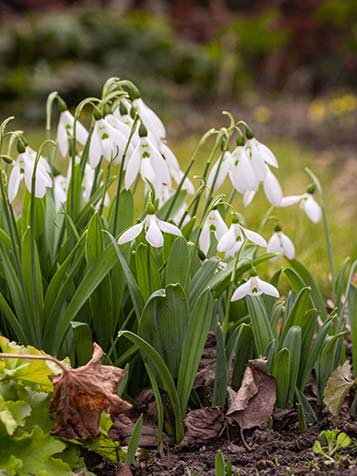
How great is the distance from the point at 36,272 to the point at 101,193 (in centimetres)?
32

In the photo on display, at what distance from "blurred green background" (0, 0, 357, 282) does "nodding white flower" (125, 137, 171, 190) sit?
139 inches

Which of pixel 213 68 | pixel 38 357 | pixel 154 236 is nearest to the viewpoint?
pixel 38 357

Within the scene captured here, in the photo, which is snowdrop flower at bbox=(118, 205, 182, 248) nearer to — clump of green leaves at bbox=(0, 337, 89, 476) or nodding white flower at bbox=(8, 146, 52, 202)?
nodding white flower at bbox=(8, 146, 52, 202)

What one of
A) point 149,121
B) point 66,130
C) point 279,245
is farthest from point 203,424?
point 66,130

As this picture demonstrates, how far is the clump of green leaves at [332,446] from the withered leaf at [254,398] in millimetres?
188

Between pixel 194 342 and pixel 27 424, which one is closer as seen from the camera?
pixel 27 424

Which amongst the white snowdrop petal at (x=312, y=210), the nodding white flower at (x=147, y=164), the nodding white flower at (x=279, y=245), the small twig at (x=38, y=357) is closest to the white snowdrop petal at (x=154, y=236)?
the nodding white flower at (x=147, y=164)

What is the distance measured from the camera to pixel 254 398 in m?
2.11

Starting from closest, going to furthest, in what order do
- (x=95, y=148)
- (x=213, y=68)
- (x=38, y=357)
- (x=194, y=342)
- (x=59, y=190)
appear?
1. (x=38, y=357)
2. (x=194, y=342)
3. (x=95, y=148)
4. (x=59, y=190)
5. (x=213, y=68)

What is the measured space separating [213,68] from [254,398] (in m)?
7.59

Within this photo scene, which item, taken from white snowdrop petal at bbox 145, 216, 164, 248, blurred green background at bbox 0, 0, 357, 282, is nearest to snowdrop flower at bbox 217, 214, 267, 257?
white snowdrop petal at bbox 145, 216, 164, 248

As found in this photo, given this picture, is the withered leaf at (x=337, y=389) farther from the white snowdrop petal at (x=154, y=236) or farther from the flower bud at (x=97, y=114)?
the flower bud at (x=97, y=114)

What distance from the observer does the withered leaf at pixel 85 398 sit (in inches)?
69.5

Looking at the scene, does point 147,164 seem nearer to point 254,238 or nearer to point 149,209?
point 149,209
